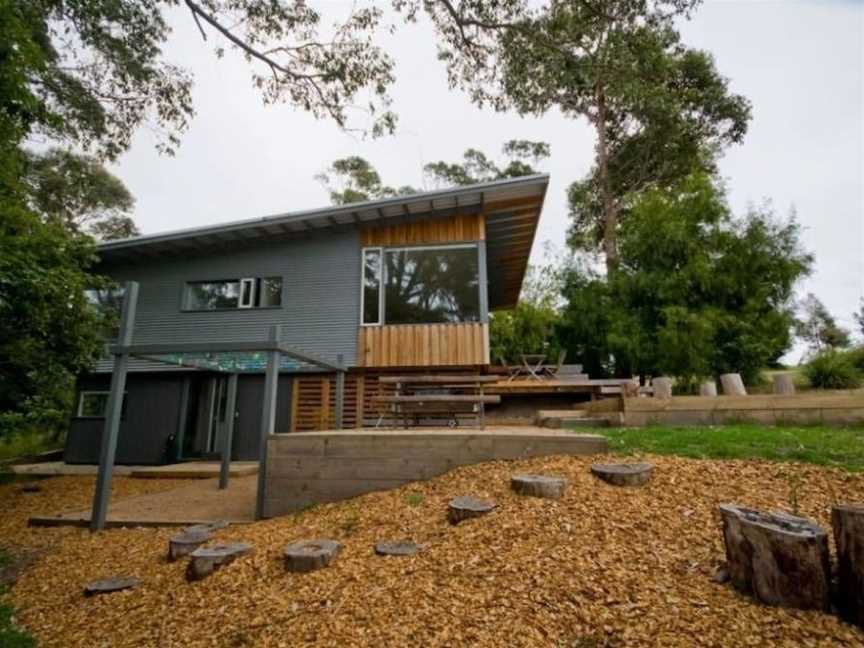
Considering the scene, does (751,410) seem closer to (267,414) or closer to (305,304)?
(267,414)

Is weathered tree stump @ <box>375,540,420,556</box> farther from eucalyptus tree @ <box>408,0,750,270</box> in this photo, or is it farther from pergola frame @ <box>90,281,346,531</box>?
eucalyptus tree @ <box>408,0,750,270</box>

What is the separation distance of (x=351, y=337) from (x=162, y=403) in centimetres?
508

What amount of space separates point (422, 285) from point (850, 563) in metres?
8.22

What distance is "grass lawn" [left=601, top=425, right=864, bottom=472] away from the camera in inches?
148

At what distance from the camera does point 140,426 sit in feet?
33.6

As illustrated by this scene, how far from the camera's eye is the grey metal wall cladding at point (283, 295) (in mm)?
9766

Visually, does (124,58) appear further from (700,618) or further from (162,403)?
A: (700,618)

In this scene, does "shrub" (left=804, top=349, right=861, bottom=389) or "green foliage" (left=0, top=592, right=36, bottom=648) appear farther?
"shrub" (left=804, top=349, right=861, bottom=389)

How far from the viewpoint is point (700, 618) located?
1.97 m

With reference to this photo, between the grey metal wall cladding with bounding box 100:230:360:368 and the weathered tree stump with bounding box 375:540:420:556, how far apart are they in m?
6.41

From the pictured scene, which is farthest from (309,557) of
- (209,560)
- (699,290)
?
(699,290)

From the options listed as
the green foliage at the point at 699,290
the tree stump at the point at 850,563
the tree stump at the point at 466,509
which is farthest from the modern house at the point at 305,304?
the tree stump at the point at 850,563

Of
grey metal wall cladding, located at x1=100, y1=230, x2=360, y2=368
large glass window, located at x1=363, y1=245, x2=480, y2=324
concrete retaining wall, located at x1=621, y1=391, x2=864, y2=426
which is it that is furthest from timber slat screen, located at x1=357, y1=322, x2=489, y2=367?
concrete retaining wall, located at x1=621, y1=391, x2=864, y2=426

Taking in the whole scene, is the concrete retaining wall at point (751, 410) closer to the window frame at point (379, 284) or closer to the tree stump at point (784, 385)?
the tree stump at point (784, 385)
